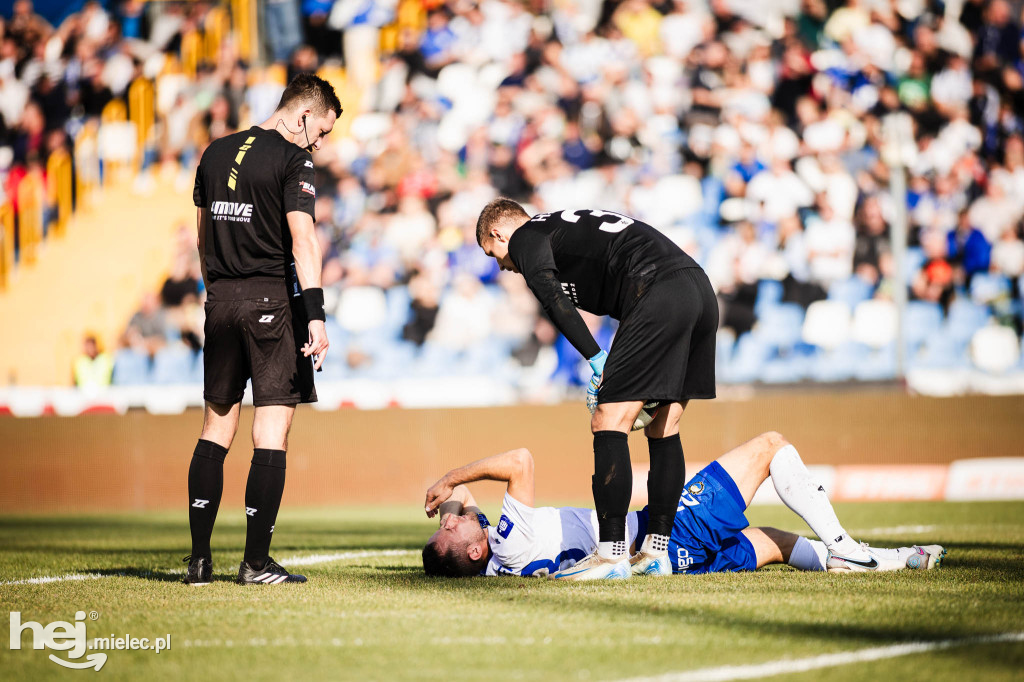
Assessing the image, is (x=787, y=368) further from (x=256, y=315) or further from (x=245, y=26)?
(x=245, y=26)

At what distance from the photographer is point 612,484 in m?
4.85

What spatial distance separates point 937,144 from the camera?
1410 cm

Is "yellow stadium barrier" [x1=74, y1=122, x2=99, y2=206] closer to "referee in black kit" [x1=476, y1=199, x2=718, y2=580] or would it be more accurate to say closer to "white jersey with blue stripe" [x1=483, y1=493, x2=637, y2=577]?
"referee in black kit" [x1=476, y1=199, x2=718, y2=580]

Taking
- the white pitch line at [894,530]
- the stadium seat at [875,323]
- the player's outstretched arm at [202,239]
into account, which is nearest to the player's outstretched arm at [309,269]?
the player's outstretched arm at [202,239]

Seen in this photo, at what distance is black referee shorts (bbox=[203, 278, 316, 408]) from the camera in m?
4.82

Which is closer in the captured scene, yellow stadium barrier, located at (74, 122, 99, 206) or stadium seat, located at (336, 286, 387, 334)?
stadium seat, located at (336, 286, 387, 334)

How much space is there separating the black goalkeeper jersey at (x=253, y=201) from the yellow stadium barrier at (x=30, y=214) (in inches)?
455

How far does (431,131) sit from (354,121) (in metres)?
1.32

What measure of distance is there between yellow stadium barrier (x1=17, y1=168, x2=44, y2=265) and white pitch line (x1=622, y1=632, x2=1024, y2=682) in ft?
47.1

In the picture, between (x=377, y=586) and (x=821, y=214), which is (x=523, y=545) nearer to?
(x=377, y=586)

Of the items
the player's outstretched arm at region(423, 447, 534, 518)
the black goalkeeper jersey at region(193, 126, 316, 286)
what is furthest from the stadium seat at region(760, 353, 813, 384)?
the black goalkeeper jersey at region(193, 126, 316, 286)

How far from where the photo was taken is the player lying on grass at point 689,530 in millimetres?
5012

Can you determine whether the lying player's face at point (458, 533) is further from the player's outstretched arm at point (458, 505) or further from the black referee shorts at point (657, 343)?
the black referee shorts at point (657, 343)

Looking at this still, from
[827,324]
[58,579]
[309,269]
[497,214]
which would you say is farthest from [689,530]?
[827,324]
